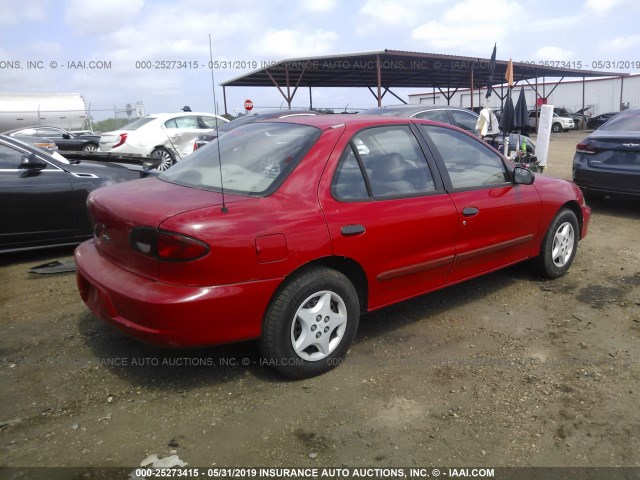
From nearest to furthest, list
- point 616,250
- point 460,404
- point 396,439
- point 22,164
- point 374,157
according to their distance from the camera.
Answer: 1. point 396,439
2. point 460,404
3. point 374,157
4. point 22,164
5. point 616,250

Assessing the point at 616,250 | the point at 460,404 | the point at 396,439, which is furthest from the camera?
the point at 616,250

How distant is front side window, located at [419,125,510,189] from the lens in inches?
145

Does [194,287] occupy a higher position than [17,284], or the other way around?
[194,287]

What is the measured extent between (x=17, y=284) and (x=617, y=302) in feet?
16.8

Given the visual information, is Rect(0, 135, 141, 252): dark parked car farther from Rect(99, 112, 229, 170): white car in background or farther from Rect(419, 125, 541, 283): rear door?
Rect(99, 112, 229, 170): white car in background

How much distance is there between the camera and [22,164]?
5.05 m

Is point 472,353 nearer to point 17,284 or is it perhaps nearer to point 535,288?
point 535,288

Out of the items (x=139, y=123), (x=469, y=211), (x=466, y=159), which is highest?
(x=139, y=123)

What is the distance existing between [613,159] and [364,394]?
588 cm

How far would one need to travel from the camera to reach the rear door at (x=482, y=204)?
11.9 ft

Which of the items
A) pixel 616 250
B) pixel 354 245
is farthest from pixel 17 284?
pixel 616 250

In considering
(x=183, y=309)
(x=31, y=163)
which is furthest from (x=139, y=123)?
(x=183, y=309)

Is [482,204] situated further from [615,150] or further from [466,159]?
[615,150]

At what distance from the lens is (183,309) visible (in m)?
2.51
